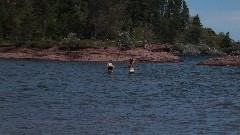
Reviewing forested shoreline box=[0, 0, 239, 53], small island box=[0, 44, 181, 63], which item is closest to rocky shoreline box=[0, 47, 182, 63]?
small island box=[0, 44, 181, 63]

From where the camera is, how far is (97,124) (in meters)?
24.0

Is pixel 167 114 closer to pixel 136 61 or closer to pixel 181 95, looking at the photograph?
pixel 181 95

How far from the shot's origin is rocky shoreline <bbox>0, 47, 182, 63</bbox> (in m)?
97.2

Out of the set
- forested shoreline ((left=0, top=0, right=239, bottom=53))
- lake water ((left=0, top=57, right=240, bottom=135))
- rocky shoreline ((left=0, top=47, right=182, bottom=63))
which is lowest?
lake water ((left=0, top=57, right=240, bottom=135))

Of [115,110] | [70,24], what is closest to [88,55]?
[70,24]

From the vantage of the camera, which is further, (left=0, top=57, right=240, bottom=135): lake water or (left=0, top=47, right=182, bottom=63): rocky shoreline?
(left=0, top=47, right=182, bottom=63): rocky shoreline

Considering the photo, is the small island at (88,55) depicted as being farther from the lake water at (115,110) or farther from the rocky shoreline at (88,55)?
the lake water at (115,110)

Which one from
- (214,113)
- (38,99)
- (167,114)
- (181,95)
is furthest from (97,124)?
(181,95)

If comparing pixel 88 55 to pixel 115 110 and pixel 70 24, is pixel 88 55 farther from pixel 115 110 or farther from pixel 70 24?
pixel 115 110

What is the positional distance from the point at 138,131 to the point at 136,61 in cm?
7515

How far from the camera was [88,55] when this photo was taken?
320ft

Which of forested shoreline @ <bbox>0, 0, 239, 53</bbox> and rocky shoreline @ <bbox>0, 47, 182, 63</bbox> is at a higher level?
forested shoreline @ <bbox>0, 0, 239, 53</bbox>

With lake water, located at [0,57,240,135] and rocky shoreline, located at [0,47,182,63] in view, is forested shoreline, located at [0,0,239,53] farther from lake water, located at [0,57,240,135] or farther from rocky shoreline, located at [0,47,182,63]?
lake water, located at [0,57,240,135]

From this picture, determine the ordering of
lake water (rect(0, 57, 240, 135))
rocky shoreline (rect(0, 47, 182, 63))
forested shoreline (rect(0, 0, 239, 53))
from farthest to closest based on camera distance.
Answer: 1. forested shoreline (rect(0, 0, 239, 53))
2. rocky shoreline (rect(0, 47, 182, 63))
3. lake water (rect(0, 57, 240, 135))
